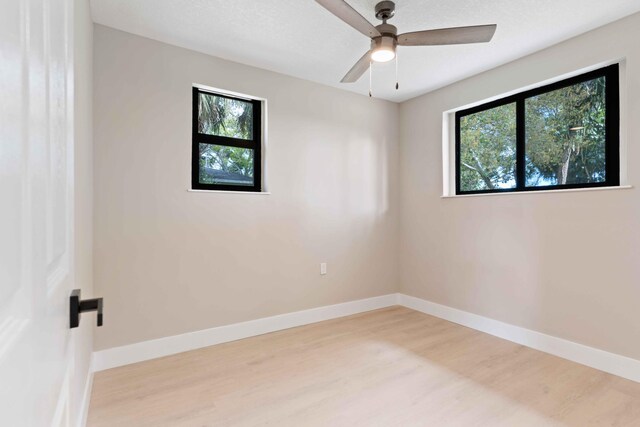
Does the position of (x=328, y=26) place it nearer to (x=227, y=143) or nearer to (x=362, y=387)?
(x=227, y=143)

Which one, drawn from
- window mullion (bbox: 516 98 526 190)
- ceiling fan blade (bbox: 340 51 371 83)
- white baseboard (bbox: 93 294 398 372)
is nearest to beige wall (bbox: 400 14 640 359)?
window mullion (bbox: 516 98 526 190)

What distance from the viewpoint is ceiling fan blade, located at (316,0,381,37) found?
65.2 inches

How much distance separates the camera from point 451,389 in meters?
2.05

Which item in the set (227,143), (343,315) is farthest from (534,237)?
(227,143)

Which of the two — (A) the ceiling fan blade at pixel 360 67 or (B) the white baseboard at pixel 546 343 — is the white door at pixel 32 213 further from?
(B) the white baseboard at pixel 546 343

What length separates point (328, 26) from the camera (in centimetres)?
233

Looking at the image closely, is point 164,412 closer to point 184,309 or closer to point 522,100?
point 184,309

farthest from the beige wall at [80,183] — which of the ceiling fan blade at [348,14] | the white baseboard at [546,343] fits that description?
the white baseboard at [546,343]

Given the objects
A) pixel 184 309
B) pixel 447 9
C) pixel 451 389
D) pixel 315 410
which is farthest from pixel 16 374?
pixel 447 9

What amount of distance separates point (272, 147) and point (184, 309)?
5.36 ft

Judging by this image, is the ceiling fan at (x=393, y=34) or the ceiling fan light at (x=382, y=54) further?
the ceiling fan light at (x=382, y=54)

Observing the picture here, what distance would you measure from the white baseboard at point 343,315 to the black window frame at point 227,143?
125 centimetres

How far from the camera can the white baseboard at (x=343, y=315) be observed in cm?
228

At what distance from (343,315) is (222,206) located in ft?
5.81
